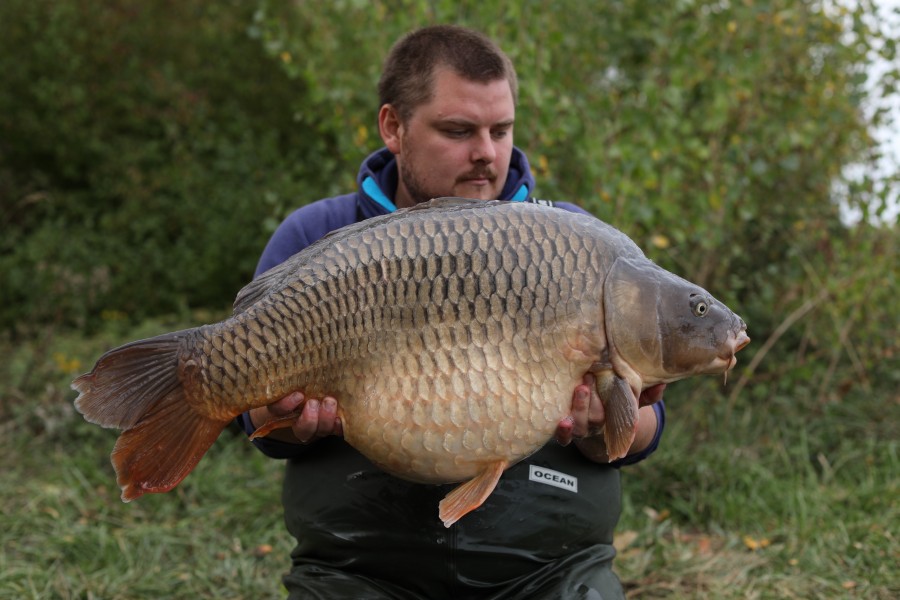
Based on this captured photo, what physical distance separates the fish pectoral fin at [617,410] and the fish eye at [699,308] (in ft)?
0.48

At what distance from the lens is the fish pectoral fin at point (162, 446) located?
1.59m

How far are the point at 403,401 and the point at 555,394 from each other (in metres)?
0.22

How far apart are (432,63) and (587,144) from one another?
4.84ft

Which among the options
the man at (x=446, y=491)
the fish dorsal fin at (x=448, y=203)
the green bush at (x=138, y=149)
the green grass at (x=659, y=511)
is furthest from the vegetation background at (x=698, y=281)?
the fish dorsal fin at (x=448, y=203)

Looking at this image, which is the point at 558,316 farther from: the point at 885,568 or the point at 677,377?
the point at 885,568

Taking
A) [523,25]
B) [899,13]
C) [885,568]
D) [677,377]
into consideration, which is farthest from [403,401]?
[899,13]

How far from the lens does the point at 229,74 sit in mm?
6004

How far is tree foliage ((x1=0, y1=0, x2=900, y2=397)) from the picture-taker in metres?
3.50

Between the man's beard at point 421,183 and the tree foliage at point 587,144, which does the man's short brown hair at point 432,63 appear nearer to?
the man's beard at point 421,183

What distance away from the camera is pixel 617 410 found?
1.56 meters

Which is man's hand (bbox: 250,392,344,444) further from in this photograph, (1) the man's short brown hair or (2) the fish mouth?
(1) the man's short brown hair

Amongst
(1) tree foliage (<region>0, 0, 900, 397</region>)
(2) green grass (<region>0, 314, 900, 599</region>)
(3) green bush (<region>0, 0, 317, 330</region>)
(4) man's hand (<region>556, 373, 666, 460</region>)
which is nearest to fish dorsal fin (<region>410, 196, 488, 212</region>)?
(4) man's hand (<region>556, 373, 666, 460</region>)

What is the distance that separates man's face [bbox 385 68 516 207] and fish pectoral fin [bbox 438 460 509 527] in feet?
2.04

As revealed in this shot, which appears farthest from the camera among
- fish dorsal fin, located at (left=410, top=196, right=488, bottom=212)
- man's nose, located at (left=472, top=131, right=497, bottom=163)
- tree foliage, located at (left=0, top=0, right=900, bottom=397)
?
tree foliage, located at (left=0, top=0, right=900, bottom=397)
